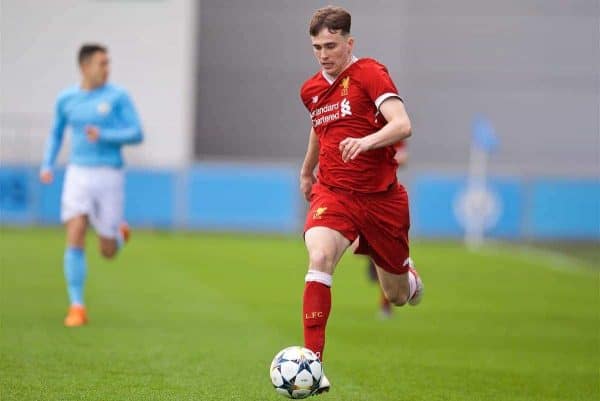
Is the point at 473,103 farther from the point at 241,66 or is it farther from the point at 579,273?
the point at 579,273

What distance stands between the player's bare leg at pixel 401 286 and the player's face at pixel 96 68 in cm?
420

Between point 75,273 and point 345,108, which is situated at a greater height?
point 345,108

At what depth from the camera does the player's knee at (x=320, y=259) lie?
7758 millimetres

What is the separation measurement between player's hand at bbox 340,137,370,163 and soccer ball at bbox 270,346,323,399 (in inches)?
44.6

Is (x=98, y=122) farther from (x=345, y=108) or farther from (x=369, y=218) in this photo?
(x=369, y=218)

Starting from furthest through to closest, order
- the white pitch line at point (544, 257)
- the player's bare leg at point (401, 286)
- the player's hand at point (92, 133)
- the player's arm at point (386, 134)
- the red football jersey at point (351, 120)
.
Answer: the white pitch line at point (544, 257) < the player's hand at point (92, 133) < the player's bare leg at point (401, 286) < the red football jersey at point (351, 120) < the player's arm at point (386, 134)

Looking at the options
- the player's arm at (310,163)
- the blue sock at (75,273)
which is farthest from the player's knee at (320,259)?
the blue sock at (75,273)

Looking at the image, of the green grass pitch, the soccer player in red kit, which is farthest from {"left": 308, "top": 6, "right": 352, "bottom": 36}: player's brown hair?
the green grass pitch

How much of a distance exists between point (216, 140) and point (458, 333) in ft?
65.4

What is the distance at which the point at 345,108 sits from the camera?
322 inches

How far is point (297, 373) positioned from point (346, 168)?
5.03 feet

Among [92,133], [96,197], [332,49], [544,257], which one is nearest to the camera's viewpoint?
[332,49]

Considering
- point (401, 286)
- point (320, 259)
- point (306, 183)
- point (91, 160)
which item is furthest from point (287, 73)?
point (320, 259)

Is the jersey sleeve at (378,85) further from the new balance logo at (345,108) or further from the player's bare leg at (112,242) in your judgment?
the player's bare leg at (112,242)
